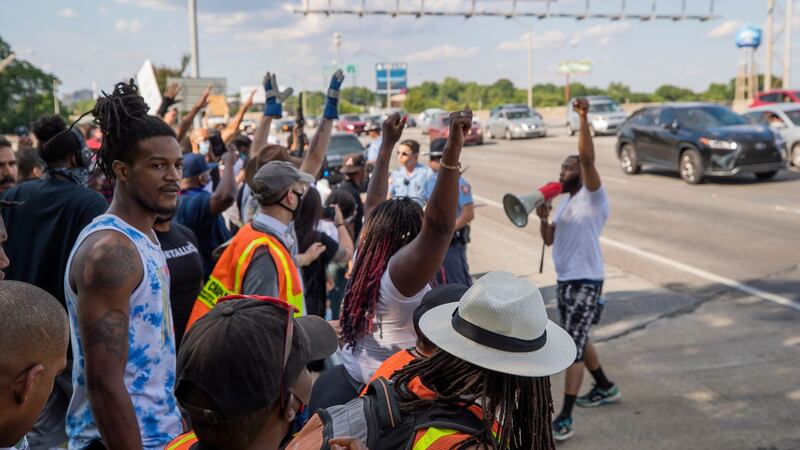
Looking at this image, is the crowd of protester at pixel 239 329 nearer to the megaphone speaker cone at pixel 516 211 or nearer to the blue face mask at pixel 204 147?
the megaphone speaker cone at pixel 516 211

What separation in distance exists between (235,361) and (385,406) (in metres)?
0.47

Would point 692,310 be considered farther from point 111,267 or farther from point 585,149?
point 111,267

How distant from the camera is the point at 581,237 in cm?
523

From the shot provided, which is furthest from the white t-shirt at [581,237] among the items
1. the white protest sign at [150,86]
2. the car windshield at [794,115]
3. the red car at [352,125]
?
the red car at [352,125]

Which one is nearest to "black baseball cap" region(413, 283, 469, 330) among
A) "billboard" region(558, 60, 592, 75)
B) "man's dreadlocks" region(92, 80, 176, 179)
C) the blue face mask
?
"man's dreadlocks" region(92, 80, 176, 179)

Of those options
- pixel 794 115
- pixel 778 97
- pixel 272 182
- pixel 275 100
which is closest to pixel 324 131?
pixel 275 100

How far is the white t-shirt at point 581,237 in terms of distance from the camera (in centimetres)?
518

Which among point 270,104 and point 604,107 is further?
point 604,107

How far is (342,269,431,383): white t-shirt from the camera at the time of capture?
2.91m

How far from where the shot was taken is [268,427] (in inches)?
67.1

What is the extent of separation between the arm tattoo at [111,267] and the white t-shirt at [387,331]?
3.32 feet

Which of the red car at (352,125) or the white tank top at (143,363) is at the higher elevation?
the red car at (352,125)

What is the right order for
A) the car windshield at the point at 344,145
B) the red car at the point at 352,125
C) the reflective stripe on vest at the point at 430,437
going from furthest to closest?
the red car at the point at 352,125
the car windshield at the point at 344,145
the reflective stripe on vest at the point at 430,437

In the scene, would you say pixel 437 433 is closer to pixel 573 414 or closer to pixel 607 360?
pixel 573 414
